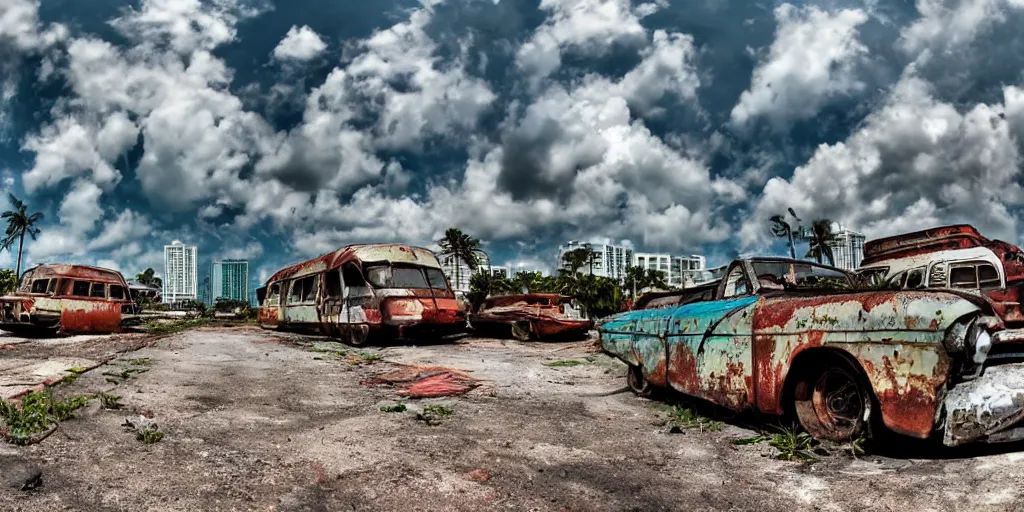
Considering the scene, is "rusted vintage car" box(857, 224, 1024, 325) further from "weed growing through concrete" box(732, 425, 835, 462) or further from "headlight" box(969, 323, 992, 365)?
"headlight" box(969, 323, 992, 365)

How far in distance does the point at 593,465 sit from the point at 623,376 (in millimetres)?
4716

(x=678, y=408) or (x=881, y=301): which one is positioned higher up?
(x=881, y=301)

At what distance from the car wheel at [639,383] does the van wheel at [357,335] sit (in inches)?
297

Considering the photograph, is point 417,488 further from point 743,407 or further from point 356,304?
point 356,304

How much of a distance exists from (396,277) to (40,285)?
9552 mm

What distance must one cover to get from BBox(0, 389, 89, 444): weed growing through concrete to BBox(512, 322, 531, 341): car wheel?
1173cm

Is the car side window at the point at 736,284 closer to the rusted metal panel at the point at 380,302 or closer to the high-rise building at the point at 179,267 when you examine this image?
the rusted metal panel at the point at 380,302

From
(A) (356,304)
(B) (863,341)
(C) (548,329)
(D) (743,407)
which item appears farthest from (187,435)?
(C) (548,329)

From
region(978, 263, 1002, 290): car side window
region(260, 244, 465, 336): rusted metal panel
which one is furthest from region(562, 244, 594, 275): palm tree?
region(978, 263, 1002, 290): car side window

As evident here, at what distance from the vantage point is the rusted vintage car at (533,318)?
1591cm

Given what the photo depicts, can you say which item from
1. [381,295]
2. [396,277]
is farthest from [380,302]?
[396,277]

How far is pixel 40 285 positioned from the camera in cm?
1590

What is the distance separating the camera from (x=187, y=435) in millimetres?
4430

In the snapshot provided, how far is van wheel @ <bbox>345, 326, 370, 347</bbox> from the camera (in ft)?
44.0
